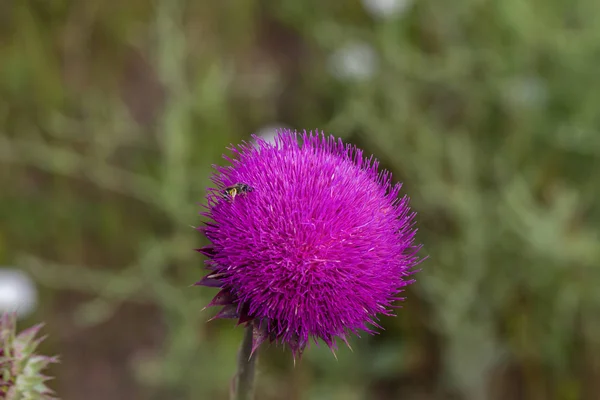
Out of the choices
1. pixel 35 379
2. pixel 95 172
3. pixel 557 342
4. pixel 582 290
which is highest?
pixel 95 172

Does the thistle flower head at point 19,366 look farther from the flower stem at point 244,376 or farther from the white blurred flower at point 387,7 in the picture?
the white blurred flower at point 387,7

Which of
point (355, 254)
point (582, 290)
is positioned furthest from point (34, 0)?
point (582, 290)

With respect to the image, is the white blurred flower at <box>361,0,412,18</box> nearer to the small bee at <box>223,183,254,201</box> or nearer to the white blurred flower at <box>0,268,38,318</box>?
the small bee at <box>223,183,254,201</box>

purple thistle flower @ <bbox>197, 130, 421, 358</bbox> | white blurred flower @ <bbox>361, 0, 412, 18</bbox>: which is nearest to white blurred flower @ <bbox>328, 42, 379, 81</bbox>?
white blurred flower @ <bbox>361, 0, 412, 18</bbox>

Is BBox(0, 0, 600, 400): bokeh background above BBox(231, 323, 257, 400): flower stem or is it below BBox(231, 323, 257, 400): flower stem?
above

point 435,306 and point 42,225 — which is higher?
point 42,225

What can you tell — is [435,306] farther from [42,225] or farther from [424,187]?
[42,225]

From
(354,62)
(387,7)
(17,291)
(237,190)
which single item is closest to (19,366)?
(237,190)

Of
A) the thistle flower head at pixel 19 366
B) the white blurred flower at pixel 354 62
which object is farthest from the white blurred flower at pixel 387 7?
the thistle flower head at pixel 19 366
